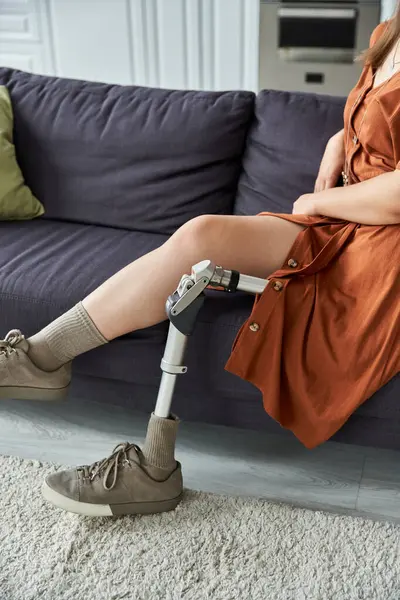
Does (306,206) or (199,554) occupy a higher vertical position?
(306,206)

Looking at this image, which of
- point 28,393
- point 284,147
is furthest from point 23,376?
point 284,147

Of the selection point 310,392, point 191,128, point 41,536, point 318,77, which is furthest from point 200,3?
point 41,536

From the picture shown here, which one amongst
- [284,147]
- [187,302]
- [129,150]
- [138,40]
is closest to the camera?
[187,302]

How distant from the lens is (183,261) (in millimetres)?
1487

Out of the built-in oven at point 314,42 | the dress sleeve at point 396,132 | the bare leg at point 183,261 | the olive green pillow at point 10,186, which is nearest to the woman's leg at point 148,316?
the bare leg at point 183,261

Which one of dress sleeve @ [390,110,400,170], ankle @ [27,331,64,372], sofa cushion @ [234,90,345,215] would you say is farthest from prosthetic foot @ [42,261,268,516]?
sofa cushion @ [234,90,345,215]

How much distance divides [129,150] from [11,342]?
726 mm

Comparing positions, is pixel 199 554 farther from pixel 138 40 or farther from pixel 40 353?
pixel 138 40

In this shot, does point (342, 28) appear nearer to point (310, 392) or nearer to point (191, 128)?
point (191, 128)

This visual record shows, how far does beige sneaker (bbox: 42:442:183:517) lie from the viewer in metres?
1.47

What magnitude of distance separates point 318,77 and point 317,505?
219 cm

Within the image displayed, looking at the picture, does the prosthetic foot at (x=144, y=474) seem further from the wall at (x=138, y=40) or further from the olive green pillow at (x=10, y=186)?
the wall at (x=138, y=40)

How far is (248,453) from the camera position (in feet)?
5.76

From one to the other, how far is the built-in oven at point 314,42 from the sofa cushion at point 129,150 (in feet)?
4.19
